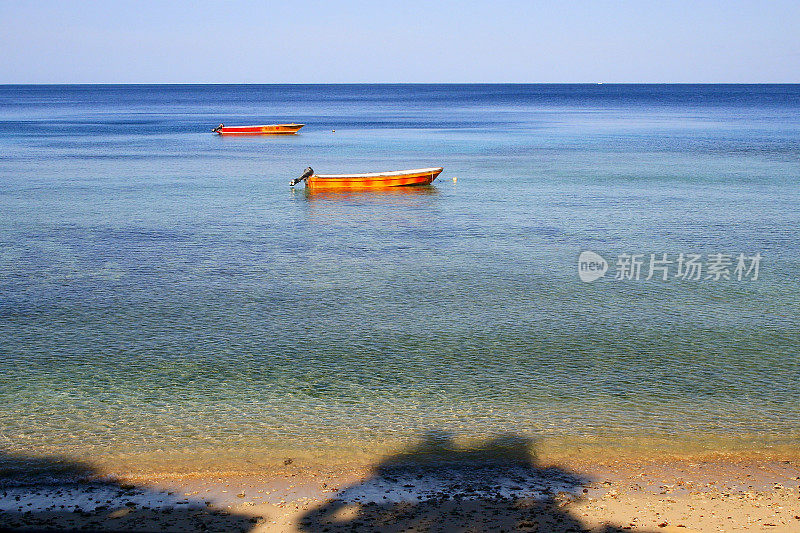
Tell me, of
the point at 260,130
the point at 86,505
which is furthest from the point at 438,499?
the point at 260,130

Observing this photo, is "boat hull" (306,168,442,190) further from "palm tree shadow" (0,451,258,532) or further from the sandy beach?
"palm tree shadow" (0,451,258,532)

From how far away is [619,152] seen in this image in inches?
2172

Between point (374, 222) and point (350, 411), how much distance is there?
1727 cm

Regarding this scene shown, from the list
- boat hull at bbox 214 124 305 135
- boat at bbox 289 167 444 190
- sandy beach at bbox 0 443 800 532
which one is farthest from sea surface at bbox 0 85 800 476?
boat hull at bbox 214 124 305 135

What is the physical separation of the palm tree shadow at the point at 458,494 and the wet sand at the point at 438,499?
1 cm

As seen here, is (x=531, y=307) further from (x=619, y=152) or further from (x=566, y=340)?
(x=619, y=152)

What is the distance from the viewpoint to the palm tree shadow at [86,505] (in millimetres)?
9141

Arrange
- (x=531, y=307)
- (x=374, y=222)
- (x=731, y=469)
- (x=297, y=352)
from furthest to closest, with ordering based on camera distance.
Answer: (x=374, y=222) → (x=531, y=307) → (x=297, y=352) → (x=731, y=469)

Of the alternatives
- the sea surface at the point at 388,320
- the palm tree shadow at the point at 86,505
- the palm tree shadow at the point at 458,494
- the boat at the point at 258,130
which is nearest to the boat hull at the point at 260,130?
the boat at the point at 258,130

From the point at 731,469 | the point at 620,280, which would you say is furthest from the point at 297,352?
the point at 620,280

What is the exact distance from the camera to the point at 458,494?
32.6 feet

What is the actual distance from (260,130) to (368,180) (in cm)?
4085

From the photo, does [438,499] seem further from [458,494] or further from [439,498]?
[458,494]

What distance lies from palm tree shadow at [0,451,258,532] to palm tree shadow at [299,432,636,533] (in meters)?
1.33
